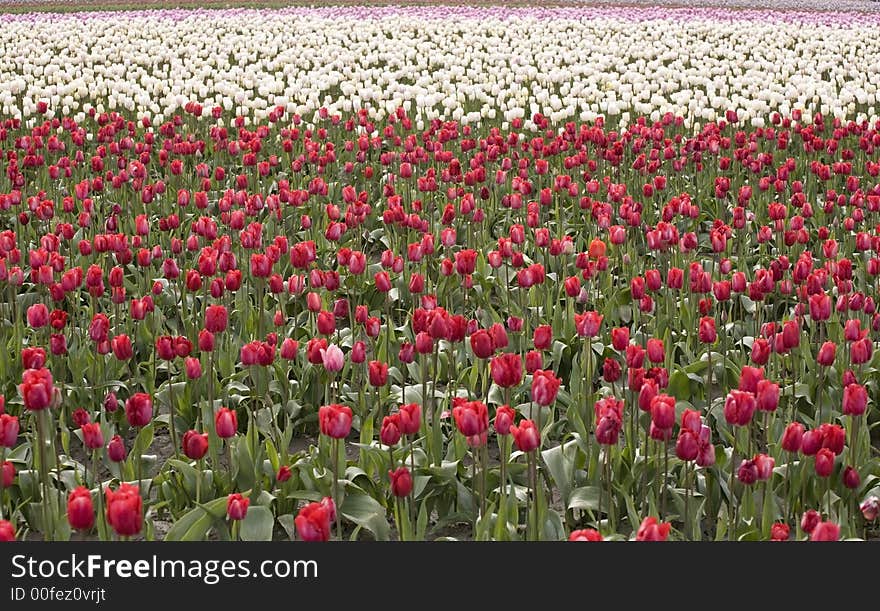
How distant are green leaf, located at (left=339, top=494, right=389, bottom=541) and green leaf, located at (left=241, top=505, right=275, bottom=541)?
27 cm

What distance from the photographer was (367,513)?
12.2 feet

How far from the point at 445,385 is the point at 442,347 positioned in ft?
0.58

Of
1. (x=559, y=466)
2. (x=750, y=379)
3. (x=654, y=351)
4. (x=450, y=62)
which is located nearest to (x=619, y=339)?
(x=654, y=351)

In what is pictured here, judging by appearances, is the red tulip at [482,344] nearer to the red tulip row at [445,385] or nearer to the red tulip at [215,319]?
the red tulip row at [445,385]

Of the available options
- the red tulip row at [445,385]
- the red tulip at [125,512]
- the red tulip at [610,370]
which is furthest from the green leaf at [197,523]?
the red tulip at [610,370]

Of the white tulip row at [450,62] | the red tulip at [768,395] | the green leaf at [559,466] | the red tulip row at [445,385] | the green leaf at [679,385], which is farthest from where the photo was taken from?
the white tulip row at [450,62]

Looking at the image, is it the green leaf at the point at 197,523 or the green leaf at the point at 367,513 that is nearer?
the green leaf at the point at 197,523

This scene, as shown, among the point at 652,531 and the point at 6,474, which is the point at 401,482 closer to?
the point at 652,531

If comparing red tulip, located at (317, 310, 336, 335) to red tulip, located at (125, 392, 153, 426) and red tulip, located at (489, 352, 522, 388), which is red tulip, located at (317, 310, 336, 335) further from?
red tulip, located at (489, 352, 522, 388)

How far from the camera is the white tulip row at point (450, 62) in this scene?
491 inches

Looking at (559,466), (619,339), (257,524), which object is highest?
(619,339)

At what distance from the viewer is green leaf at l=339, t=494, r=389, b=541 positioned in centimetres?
365

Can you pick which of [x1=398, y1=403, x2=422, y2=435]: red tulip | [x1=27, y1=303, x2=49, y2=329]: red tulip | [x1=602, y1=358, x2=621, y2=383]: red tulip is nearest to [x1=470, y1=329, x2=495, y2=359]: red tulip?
[x1=602, y1=358, x2=621, y2=383]: red tulip
